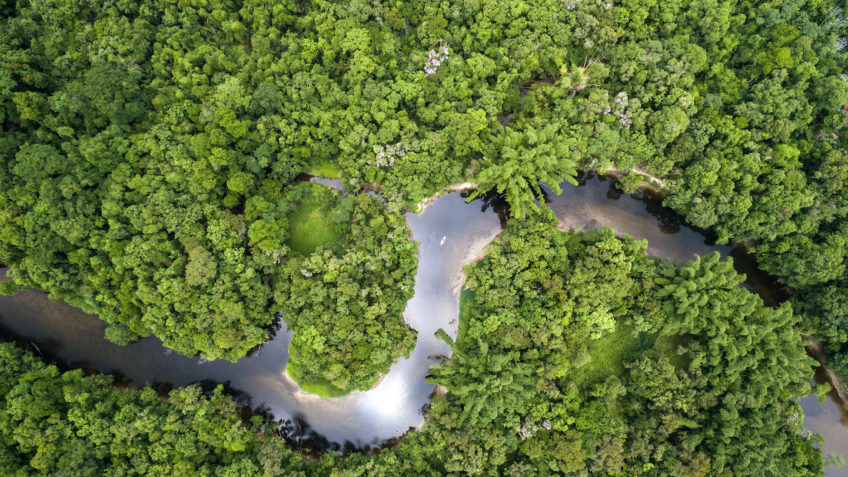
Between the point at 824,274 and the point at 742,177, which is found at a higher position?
the point at 742,177

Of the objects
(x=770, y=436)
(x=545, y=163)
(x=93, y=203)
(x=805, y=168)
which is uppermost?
(x=93, y=203)

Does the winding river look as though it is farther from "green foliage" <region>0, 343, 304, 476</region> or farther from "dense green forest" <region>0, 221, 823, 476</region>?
"green foliage" <region>0, 343, 304, 476</region>

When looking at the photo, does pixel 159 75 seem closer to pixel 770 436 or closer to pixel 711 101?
pixel 711 101

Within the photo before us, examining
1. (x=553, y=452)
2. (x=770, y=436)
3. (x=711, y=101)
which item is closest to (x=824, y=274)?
(x=770, y=436)

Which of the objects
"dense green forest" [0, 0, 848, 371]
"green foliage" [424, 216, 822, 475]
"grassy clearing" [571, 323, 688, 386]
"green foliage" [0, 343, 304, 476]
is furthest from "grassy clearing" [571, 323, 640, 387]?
"green foliage" [0, 343, 304, 476]

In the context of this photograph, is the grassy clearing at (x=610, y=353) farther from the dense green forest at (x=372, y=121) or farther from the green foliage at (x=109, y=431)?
the green foliage at (x=109, y=431)
